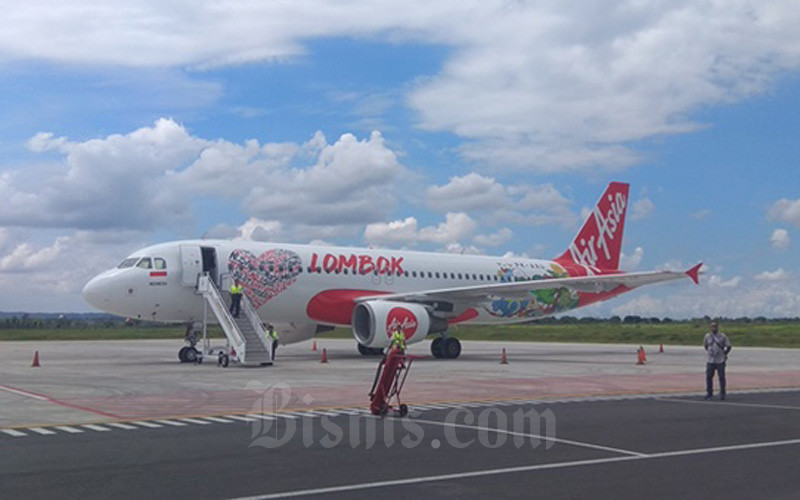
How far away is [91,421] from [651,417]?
9.10 metres

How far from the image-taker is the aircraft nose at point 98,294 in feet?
95.5

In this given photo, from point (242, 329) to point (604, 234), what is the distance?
2158 centimetres

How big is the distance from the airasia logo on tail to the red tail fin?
13.8 m

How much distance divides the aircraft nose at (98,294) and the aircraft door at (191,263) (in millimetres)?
2478

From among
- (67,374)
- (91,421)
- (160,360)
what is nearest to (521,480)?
(91,421)

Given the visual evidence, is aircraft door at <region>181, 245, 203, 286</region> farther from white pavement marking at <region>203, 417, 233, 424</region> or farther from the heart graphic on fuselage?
white pavement marking at <region>203, 417, 233, 424</region>

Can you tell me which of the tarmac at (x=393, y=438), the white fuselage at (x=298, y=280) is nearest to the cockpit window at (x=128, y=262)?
the white fuselage at (x=298, y=280)

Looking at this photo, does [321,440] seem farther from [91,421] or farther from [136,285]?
[136,285]

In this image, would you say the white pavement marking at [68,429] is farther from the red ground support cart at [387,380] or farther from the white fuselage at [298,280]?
the white fuselage at [298,280]

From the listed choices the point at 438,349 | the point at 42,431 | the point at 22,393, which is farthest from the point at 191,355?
the point at 42,431

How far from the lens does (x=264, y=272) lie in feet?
104

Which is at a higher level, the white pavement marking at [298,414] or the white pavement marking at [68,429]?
the white pavement marking at [298,414]

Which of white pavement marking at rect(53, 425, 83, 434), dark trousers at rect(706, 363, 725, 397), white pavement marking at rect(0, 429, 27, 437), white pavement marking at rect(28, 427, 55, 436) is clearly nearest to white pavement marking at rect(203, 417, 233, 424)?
white pavement marking at rect(53, 425, 83, 434)

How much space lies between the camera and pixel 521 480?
9172 mm
